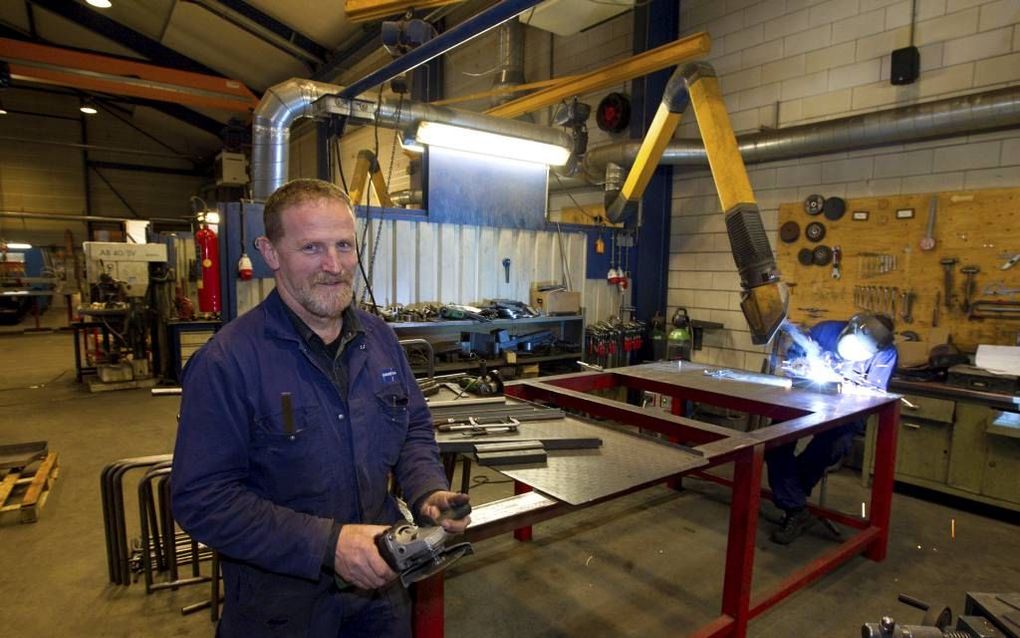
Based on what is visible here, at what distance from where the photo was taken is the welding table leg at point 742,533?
184 cm

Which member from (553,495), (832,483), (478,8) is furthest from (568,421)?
(478,8)

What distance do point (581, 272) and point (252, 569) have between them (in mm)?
4165

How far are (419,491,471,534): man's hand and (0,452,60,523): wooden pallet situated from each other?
3029 mm

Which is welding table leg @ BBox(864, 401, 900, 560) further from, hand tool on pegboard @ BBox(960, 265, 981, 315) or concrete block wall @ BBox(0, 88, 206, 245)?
concrete block wall @ BBox(0, 88, 206, 245)

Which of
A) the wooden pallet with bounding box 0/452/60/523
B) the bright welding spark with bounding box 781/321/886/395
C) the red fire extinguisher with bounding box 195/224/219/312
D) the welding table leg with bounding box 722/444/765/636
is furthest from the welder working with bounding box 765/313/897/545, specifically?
the red fire extinguisher with bounding box 195/224/219/312

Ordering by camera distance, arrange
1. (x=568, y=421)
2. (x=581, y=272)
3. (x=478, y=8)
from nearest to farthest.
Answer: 1. (x=568, y=421)
2. (x=581, y=272)
3. (x=478, y=8)

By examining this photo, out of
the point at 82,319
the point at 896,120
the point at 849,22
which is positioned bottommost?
the point at 82,319

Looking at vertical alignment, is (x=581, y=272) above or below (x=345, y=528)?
above

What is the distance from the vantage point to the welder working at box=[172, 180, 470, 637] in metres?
1.04

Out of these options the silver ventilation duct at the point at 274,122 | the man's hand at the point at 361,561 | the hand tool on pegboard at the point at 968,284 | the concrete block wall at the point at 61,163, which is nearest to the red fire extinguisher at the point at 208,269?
the silver ventilation duct at the point at 274,122

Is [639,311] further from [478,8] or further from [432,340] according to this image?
[478,8]

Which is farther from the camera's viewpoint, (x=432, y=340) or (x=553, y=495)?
(x=432, y=340)

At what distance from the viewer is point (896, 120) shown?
3.47 meters

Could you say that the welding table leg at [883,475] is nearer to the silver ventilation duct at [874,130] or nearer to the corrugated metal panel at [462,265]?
the silver ventilation duct at [874,130]
